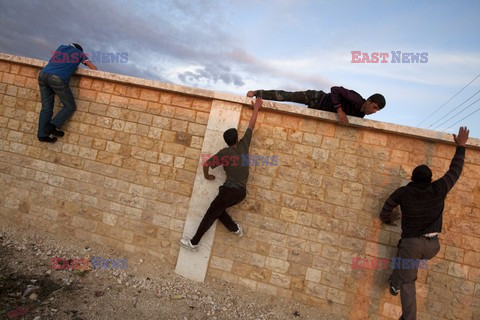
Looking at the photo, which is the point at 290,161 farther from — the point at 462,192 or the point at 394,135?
the point at 462,192

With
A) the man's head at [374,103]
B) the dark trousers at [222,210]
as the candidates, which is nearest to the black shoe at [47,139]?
the dark trousers at [222,210]

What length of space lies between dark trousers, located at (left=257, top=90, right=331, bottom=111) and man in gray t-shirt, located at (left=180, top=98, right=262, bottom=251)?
0.64 metres

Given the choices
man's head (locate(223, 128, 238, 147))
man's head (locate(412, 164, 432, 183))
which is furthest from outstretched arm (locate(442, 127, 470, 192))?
man's head (locate(223, 128, 238, 147))

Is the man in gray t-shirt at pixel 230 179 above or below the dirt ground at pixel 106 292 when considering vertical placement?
above

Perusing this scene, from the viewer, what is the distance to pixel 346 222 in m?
4.22

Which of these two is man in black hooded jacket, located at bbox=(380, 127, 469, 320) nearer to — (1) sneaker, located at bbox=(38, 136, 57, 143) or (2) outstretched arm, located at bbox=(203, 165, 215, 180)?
(2) outstretched arm, located at bbox=(203, 165, 215, 180)

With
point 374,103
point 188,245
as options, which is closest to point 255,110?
point 374,103

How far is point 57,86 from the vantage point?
4832 mm

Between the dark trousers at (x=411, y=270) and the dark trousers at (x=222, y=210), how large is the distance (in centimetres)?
235

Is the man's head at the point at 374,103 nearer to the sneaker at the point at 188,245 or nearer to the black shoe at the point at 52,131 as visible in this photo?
the sneaker at the point at 188,245

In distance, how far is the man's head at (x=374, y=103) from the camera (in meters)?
4.13

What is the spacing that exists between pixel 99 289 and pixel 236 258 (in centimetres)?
204

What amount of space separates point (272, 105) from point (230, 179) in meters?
1.37

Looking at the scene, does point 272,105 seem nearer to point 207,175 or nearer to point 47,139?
point 207,175
